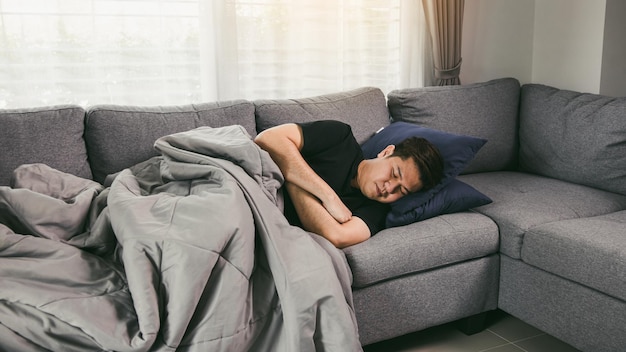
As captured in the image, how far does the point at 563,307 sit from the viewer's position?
2.36 metres

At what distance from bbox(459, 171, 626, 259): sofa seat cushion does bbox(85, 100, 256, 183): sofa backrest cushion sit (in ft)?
4.21

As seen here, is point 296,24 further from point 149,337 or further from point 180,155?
point 149,337

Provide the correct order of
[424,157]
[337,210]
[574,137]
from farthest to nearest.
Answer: [574,137]
[424,157]
[337,210]

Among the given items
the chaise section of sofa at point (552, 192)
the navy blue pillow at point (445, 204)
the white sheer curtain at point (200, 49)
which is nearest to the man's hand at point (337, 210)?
the navy blue pillow at point (445, 204)

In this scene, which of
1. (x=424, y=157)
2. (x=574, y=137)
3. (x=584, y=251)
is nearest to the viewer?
(x=584, y=251)

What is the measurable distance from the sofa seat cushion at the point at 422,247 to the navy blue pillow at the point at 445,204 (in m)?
0.02

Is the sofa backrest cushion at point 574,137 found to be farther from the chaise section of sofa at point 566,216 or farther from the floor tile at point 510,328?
the floor tile at point 510,328

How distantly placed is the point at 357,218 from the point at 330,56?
4.30ft

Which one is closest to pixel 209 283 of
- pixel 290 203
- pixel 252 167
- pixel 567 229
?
pixel 252 167

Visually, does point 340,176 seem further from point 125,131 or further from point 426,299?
point 125,131

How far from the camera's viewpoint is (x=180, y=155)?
226 cm

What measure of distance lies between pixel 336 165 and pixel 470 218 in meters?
0.58

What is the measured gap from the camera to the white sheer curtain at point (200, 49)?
284cm

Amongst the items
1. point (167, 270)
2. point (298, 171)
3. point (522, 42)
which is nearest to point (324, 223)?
point (298, 171)
